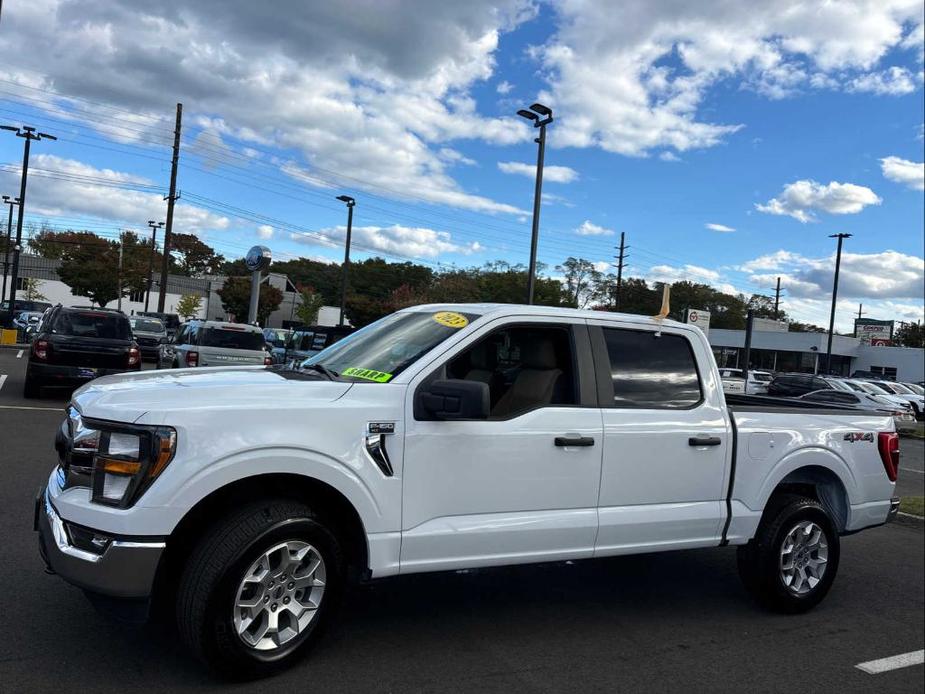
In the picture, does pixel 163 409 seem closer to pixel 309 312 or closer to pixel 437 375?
pixel 437 375

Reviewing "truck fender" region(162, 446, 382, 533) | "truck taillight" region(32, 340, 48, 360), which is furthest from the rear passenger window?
"truck taillight" region(32, 340, 48, 360)

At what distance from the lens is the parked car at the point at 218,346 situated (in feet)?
45.7

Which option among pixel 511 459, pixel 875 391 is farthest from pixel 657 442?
pixel 875 391

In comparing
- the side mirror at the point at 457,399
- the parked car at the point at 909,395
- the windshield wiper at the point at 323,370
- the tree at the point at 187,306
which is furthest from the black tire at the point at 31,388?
the tree at the point at 187,306

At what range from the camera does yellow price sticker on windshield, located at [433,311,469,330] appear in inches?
166

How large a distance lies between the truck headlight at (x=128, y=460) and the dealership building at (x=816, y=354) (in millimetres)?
57117

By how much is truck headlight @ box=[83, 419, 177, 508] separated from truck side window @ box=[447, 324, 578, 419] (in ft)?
5.67

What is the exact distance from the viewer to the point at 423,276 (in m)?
91.6

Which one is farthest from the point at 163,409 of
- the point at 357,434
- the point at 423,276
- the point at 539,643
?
the point at 423,276

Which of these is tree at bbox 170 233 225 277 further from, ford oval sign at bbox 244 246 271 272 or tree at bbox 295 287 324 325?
ford oval sign at bbox 244 246 271 272

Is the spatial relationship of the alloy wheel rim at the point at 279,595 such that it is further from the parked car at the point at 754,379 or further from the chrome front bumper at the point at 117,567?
the parked car at the point at 754,379

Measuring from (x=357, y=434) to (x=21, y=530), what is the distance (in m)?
3.52

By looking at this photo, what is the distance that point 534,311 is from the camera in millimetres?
4395

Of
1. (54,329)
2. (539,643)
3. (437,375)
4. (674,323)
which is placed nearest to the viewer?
(437,375)
